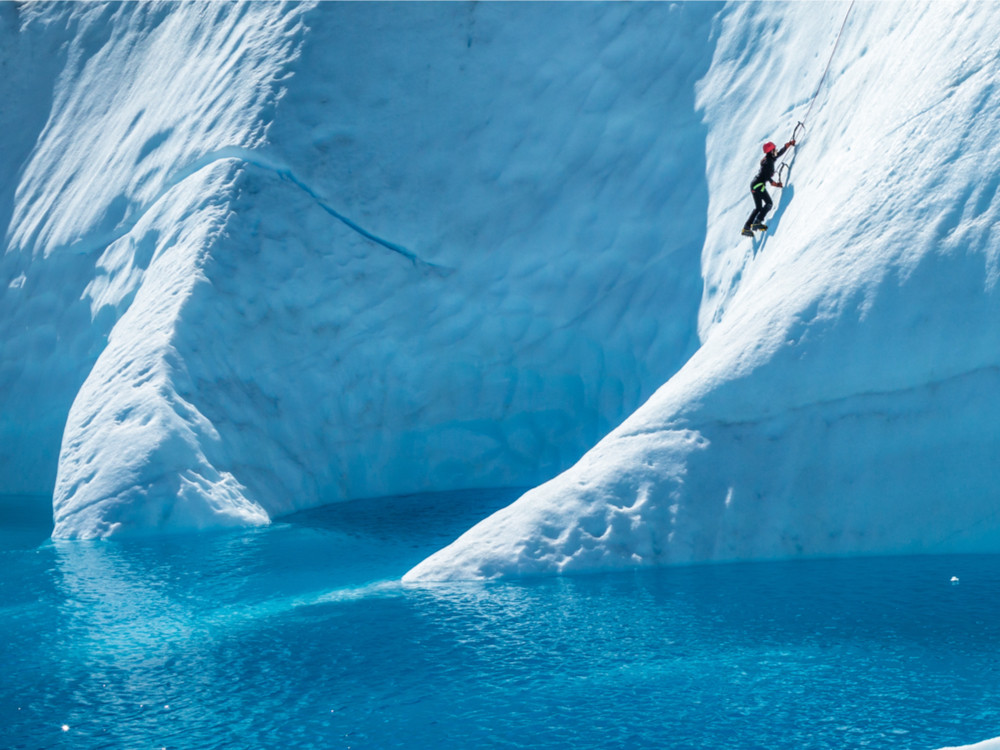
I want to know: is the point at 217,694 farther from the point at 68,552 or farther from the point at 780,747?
the point at 68,552

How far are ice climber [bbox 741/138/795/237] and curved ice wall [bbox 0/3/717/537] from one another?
5.07ft

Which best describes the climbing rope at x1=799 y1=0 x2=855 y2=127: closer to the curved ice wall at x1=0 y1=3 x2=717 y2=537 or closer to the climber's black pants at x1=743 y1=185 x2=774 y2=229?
the climber's black pants at x1=743 y1=185 x2=774 y2=229

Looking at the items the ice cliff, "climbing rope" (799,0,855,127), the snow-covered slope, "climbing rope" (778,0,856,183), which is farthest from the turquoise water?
"climbing rope" (799,0,855,127)

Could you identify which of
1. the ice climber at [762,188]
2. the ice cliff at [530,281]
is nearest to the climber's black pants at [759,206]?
the ice climber at [762,188]

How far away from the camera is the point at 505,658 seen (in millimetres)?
7727

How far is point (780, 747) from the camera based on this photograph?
236 inches

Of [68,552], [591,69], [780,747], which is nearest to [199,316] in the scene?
[68,552]

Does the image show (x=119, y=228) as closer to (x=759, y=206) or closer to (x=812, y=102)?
(x=759, y=206)

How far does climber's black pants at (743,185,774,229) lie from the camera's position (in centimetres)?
1295

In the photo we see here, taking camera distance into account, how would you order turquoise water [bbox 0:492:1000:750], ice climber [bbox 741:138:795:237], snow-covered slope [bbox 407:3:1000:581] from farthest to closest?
1. ice climber [bbox 741:138:795:237]
2. snow-covered slope [bbox 407:3:1000:581]
3. turquoise water [bbox 0:492:1000:750]

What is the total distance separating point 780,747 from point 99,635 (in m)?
5.75

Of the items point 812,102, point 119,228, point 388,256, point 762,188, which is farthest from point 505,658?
point 119,228

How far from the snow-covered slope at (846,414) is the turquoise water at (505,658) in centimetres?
38

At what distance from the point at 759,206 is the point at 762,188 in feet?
0.89
